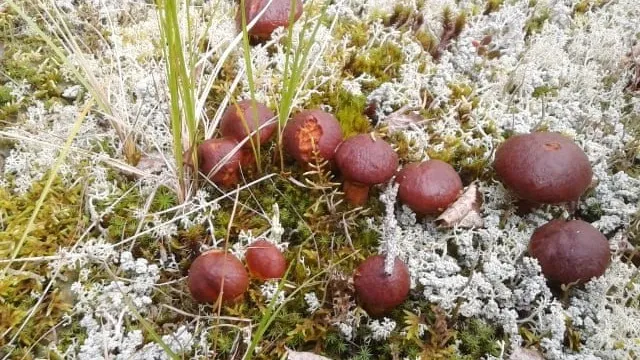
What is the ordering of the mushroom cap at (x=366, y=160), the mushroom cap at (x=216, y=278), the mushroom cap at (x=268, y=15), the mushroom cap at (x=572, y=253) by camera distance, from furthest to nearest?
the mushroom cap at (x=268, y=15), the mushroom cap at (x=366, y=160), the mushroom cap at (x=572, y=253), the mushroom cap at (x=216, y=278)

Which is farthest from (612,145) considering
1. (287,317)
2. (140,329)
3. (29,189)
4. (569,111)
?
(29,189)

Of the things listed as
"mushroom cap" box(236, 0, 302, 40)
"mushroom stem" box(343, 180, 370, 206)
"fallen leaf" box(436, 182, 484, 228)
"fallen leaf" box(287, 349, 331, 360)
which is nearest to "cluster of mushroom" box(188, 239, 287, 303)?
"fallen leaf" box(287, 349, 331, 360)

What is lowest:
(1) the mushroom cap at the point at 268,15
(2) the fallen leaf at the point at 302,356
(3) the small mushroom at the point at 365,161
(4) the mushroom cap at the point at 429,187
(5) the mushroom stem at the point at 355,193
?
(2) the fallen leaf at the point at 302,356

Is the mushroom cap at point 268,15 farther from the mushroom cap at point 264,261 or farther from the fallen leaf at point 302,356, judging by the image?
the fallen leaf at point 302,356

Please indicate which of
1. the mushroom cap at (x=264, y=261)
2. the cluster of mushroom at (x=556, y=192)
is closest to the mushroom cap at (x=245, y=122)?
the mushroom cap at (x=264, y=261)

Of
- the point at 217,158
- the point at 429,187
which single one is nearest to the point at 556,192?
the point at 429,187

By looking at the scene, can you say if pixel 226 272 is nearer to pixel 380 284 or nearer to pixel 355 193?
pixel 380 284

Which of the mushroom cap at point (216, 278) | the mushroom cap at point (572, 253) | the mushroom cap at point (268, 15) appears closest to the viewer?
the mushroom cap at point (216, 278)

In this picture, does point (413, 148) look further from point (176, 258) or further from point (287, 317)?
point (176, 258)
